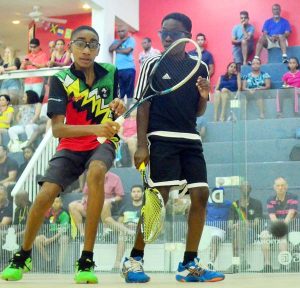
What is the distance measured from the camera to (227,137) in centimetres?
760

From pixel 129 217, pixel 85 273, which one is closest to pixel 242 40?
pixel 129 217

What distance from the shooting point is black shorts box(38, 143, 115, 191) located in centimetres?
474

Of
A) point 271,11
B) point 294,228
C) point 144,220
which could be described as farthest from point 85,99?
point 271,11

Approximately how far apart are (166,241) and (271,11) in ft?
30.9

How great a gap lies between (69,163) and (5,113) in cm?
461

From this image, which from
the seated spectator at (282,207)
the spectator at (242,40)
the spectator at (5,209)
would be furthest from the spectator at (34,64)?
the seated spectator at (282,207)

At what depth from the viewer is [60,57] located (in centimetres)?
1330

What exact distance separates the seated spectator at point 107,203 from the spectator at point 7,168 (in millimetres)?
982

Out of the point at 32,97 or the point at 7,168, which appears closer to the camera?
the point at 7,168

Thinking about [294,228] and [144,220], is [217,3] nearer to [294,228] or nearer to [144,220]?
[294,228]

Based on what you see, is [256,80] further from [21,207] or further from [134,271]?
[134,271]

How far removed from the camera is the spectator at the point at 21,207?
784 cm

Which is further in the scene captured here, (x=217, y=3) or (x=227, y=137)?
(x=217, y=3)

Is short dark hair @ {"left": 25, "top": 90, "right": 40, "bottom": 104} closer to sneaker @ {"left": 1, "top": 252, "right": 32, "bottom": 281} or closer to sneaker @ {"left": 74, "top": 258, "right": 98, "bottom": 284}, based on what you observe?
sneaker @ {"left": 1, "top": 252, "right": 32, "bottom": 281}
